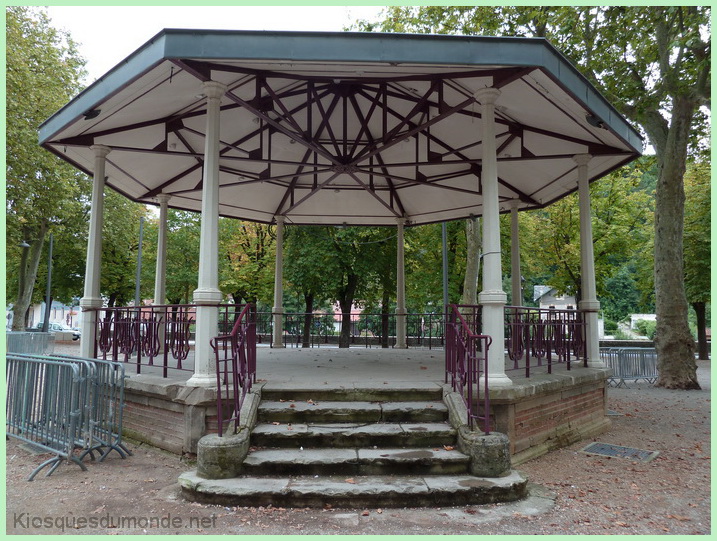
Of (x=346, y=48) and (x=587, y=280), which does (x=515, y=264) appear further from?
(x=346, y=48)

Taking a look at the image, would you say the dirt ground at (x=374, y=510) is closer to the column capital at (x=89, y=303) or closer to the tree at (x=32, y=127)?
the column capital at (x=89, y=303)

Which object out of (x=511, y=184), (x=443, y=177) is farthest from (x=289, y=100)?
(x=511, y=184)

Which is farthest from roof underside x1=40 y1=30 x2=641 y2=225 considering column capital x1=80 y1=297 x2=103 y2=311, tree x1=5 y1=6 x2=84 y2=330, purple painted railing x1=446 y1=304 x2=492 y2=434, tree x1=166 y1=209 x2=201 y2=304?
tree x1=166 y1=209 x2=201 y2=304

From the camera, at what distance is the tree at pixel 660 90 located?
12.0 metres

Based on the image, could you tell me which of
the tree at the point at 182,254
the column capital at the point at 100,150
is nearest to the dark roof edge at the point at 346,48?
the column capital at the point at 100,150

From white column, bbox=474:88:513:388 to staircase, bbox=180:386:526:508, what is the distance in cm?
86

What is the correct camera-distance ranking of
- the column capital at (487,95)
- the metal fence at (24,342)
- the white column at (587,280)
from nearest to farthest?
the column capital at (487,95)
the white column at (587,280)
the metal fence at (24,342)

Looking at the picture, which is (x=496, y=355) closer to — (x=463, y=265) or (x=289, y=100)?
(x=289, y=100)

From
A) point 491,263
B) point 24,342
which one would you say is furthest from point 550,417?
point 24,342

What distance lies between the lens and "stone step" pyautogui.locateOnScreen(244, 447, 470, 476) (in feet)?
16.0

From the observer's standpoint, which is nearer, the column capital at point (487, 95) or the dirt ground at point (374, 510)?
the dirt ground at point (374, 510)

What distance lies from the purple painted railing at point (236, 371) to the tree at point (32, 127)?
14.6 m

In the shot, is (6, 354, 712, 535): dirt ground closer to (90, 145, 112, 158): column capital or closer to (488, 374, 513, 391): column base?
(488, 374, 513, 391): column base

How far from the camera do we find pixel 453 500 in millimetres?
4547
